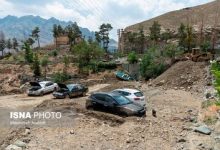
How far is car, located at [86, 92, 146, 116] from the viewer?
24.1 meters

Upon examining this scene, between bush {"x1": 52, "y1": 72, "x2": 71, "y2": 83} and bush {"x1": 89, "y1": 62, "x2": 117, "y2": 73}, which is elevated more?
bush {"x1": 89, "y1": 62, "x2": 117, "y2": 73}

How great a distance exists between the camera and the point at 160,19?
134m

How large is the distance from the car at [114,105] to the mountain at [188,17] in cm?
9608

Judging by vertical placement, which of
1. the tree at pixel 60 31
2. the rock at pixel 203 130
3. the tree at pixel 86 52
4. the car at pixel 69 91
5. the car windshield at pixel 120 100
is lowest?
the rock at pixel 203 130

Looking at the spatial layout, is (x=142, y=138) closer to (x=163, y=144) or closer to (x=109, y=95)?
(x=163, y=144)

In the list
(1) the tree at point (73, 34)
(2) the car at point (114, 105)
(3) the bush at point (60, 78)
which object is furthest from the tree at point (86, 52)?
(2) the car at point (114, 105)

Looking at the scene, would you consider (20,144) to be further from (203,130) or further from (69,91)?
(69,91)

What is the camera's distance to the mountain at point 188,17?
122375mm

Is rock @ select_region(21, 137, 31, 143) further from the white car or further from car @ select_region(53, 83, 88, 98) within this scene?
car @ select_region(53, 83, 88, 98)

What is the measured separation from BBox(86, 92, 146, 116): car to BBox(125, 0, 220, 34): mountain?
9608 cm

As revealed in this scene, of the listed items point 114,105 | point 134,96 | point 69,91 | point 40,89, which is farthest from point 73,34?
point 114,105

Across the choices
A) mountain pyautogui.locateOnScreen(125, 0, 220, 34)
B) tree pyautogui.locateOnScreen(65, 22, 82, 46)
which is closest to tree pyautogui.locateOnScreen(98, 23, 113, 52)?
tree pyautogui.locateOnScreen(65, 22, 82, 46)

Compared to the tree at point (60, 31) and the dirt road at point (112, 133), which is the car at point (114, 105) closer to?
the dirt road at point (112, 133)

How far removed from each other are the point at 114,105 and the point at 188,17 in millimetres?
108511
